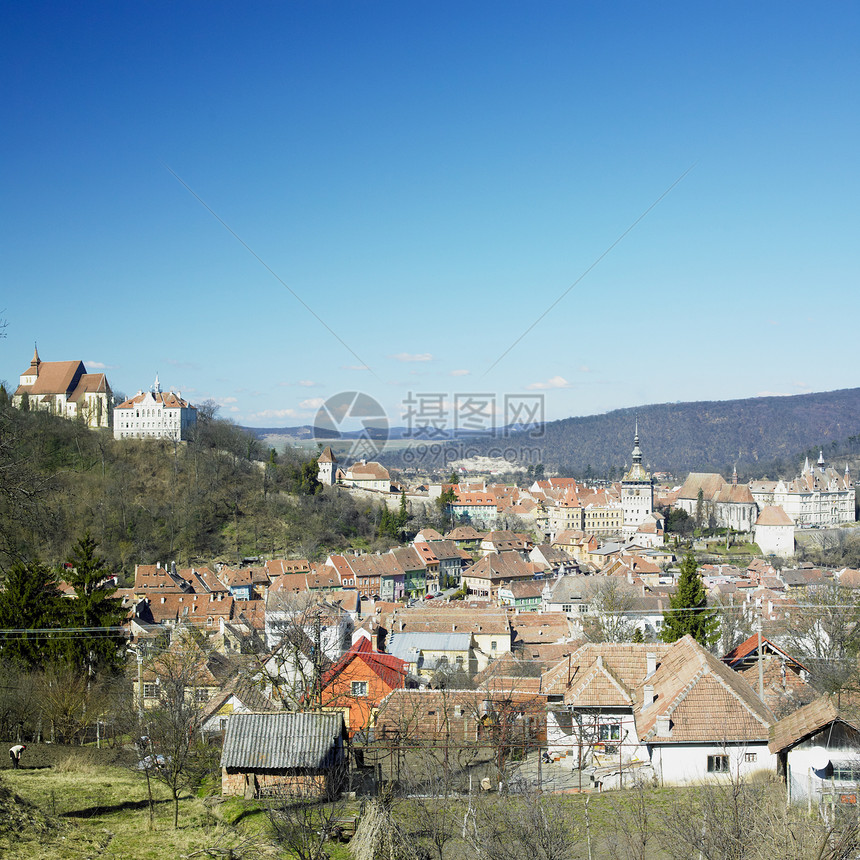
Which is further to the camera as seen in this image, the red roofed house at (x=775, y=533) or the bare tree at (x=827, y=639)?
the red roofed house at (x=775, y=533)

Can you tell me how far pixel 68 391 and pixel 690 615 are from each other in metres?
58.6

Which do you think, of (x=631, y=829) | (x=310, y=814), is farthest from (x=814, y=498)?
(x=310, y=814)

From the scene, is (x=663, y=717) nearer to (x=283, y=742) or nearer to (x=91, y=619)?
(x=283, y=742)

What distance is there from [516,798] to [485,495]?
2899 inches

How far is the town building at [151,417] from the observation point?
65250 millimetres

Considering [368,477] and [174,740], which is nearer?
[174,740]

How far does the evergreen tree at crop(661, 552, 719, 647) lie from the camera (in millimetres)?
22234

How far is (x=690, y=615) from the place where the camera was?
22.4 m

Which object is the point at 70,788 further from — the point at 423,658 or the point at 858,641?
the point at 858,641

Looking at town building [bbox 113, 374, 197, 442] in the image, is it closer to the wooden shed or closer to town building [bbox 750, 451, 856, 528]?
the wooden shed

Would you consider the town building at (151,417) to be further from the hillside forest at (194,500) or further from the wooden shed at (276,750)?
the wooden shed at (276,750)

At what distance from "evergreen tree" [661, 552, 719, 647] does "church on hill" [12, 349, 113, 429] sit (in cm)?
5298

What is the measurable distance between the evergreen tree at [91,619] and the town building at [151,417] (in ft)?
150

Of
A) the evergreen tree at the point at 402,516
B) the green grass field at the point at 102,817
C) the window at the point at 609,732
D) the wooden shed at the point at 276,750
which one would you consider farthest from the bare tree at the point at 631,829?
the evergreen tree at the point at 402,516
